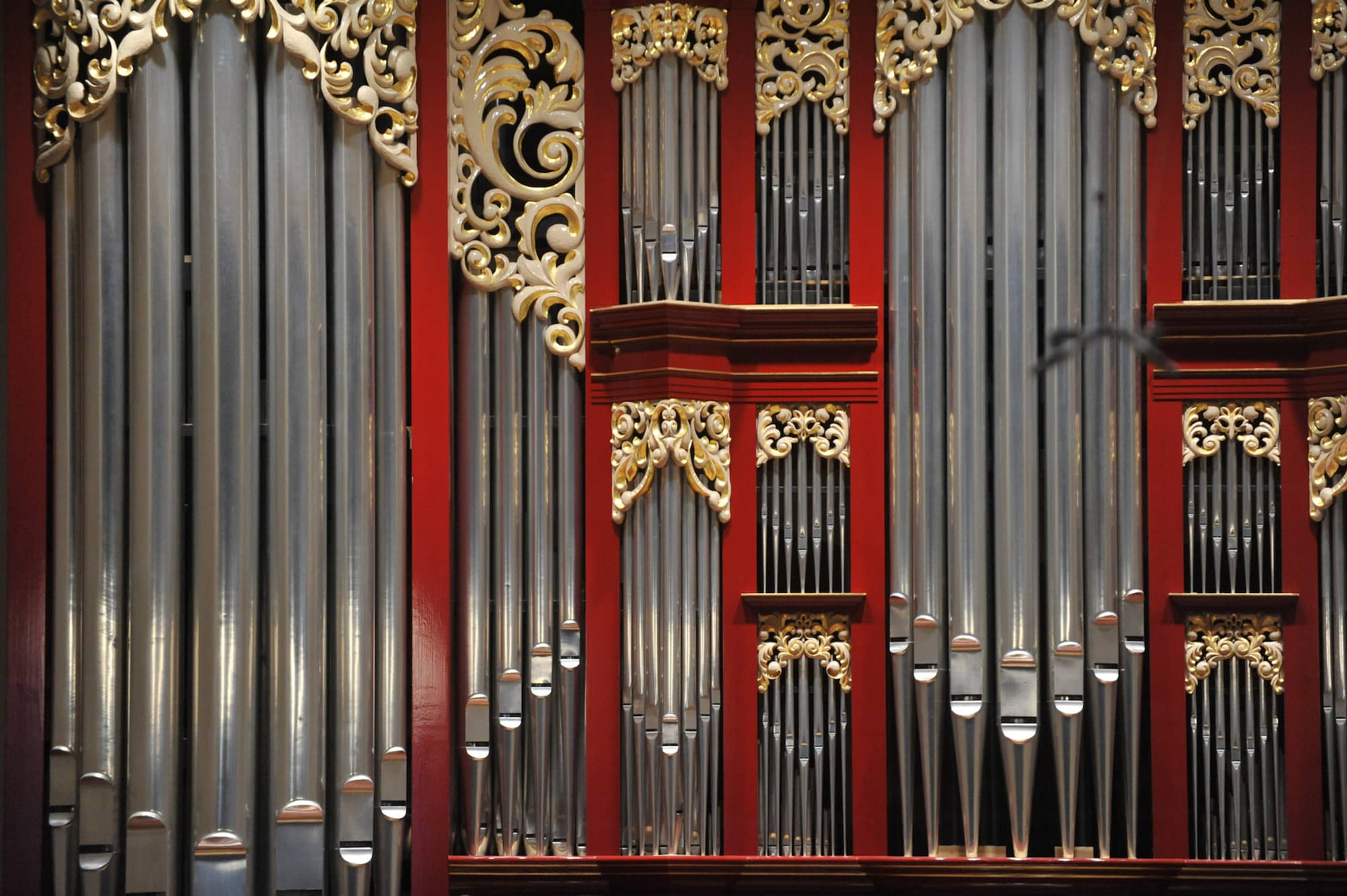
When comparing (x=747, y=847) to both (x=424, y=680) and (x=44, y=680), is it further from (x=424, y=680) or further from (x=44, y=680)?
(x=44, y=680)

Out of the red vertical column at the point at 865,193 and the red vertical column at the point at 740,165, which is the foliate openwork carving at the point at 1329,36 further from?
the red vertical column at the point at 740,165

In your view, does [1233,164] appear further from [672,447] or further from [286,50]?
[286,50]

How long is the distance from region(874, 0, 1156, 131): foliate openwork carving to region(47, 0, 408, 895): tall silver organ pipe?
1.80 metres

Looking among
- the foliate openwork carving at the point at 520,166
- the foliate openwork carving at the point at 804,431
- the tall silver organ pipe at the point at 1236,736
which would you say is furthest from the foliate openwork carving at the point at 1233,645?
the foliate openwork carving at the point at 520,166

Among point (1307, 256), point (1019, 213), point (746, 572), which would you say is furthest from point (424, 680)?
point (1307, 256)

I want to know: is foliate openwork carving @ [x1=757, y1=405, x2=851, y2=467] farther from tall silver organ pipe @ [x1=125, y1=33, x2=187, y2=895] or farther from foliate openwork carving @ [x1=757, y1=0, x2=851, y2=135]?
tall silver organ pipe @ [x1=125, y1=33, x2=187, y2=895]

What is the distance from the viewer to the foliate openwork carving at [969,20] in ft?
17.7

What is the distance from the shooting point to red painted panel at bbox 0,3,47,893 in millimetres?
5207

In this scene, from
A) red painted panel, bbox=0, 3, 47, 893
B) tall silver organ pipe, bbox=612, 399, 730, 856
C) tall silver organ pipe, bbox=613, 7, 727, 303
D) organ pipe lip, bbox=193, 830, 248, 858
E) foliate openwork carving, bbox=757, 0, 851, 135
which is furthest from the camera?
foliate openwork carving, bbox=757, 0, 851, 135

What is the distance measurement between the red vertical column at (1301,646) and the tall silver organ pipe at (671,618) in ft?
5.90

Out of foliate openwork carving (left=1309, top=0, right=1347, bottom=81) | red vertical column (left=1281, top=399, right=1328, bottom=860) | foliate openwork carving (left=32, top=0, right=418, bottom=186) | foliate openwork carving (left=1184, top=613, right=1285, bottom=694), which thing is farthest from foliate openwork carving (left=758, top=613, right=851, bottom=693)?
foliate openwork carving (left=1309, top=0, right=1347, bottom=81)

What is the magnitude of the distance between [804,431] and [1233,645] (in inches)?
60.1

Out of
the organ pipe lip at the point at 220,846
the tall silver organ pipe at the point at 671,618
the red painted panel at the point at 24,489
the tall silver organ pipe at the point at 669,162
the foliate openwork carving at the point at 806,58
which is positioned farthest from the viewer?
the foliate openwork carving at the point at 806,58

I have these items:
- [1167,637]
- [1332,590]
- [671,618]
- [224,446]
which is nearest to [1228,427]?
[1332,590]
